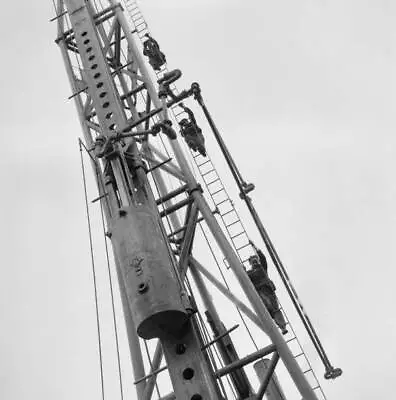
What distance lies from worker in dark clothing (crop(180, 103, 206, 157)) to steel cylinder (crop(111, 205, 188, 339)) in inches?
161

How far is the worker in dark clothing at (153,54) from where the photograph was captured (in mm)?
11578

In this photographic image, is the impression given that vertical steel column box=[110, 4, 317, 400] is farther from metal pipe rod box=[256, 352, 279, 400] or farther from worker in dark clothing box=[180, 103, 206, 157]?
worker in dark clothing box=[180, 103, 206, 157]

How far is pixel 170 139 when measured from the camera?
8125mm

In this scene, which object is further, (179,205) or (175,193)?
(175,193)

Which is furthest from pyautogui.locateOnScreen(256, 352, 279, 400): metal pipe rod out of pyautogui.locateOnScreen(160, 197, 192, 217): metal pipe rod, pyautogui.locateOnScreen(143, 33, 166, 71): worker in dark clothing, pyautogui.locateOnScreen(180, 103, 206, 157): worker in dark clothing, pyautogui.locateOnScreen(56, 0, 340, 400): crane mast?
pyautogui.locateOnScreen(143, 33, 166, 71): worker in dark clothing

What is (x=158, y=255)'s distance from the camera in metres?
5.89

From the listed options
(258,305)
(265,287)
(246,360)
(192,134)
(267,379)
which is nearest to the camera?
(267,379)

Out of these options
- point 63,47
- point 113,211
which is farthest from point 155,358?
point 63,47

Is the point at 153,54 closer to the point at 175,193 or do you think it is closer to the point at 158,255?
the point at 175,193

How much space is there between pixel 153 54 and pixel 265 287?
19.5 ft

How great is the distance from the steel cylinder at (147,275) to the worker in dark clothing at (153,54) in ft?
20.2

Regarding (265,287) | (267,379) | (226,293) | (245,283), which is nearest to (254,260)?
(265,287)

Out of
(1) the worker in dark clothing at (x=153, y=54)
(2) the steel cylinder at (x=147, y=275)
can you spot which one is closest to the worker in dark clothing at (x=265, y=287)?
(2) the steel cylinder at (x=147, y=275)

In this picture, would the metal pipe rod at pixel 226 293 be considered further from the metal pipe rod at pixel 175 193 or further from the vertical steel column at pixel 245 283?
the metal pipe rod at pixel 175 193
